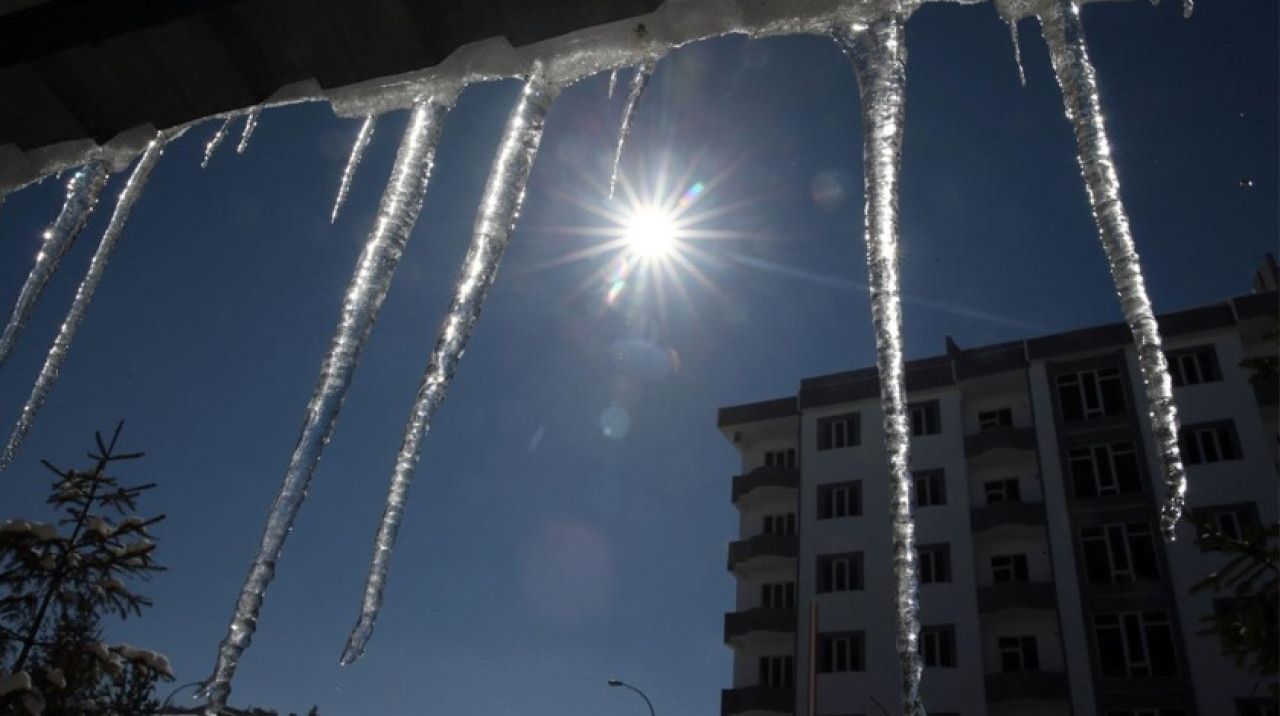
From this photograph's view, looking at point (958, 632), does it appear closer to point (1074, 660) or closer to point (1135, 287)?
point (1074, 660)

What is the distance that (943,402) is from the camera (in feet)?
96.8

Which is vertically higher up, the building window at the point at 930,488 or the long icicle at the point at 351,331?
the building window at the point at 930,488

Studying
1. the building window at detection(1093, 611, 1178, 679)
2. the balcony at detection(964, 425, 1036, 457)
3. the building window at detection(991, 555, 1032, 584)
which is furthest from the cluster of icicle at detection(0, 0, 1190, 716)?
the balcony at detection(964, 425, 1036, 457)

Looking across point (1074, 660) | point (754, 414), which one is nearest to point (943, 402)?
point (754, 414)

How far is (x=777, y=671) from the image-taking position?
2816cm

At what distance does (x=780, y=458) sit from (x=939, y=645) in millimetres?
9463

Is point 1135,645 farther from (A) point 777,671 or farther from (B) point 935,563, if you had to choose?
(A) point 777,671

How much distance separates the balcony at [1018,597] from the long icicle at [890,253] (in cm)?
2533

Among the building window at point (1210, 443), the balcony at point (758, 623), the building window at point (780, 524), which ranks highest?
the building window at point (1210, 443)

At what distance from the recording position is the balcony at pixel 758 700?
26531mm

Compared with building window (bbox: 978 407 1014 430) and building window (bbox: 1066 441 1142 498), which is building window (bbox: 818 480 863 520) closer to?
building window (bbox: 978 407 1014 430)

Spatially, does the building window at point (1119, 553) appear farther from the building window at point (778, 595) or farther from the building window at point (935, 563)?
the building window at point (778, 595)

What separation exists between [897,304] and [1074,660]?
25511mm

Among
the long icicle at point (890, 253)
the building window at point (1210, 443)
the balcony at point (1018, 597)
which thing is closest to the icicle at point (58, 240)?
the long icicle at point (890, 253)
